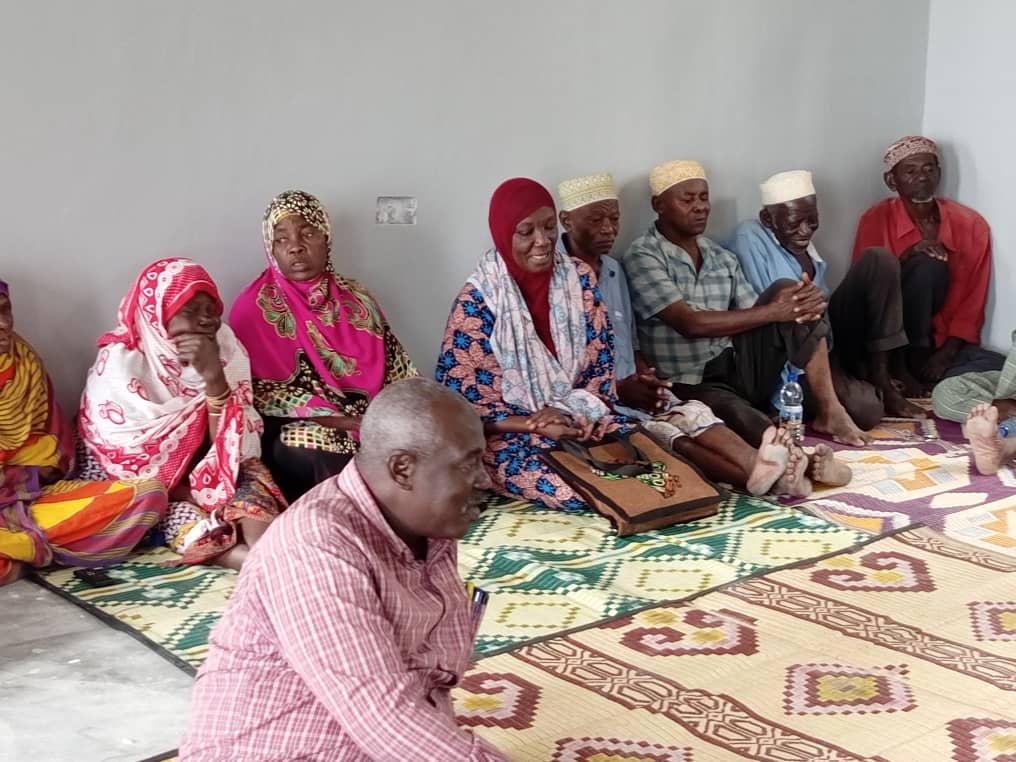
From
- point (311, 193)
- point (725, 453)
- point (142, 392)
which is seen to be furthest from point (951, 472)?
point (142, 392)

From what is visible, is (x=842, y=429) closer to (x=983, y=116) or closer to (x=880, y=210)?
(x=880, y=210)

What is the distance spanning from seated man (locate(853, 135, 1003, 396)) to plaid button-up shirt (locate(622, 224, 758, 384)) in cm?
137

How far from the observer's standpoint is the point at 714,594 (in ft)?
12.4

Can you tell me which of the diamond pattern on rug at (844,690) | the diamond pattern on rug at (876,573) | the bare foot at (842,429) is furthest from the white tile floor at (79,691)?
the bare foot at (842,429)

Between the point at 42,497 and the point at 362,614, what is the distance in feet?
8.22

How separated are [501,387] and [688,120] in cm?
207

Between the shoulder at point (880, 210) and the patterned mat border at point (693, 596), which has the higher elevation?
the shoulder at point (880, 210)

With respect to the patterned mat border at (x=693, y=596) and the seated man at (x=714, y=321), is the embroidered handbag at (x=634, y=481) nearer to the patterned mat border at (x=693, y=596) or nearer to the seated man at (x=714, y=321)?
the patterned mat border at (x=693, y=596)

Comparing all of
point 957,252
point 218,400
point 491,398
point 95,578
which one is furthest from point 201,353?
point 957,252

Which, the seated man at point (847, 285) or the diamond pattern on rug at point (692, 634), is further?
A: the seated man at point (847, 285)

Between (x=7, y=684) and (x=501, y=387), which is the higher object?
(x=501, y=387)

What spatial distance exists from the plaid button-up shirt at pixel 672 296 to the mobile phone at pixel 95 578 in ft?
9.00

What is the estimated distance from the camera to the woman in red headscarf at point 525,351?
15.7 feet

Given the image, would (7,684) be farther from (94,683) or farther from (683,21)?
(683,21)
